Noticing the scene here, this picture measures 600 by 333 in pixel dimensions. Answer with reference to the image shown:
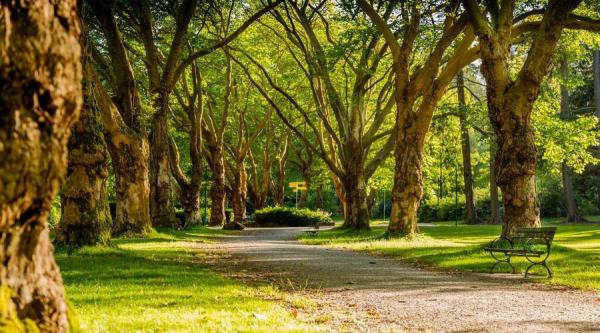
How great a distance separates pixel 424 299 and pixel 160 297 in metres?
3.73

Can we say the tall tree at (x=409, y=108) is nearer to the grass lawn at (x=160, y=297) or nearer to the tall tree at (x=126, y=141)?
the tall tree at (x=126, y=141)

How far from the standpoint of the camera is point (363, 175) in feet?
95.2

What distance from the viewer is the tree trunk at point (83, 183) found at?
14.3m

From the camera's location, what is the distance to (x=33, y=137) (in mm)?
3252

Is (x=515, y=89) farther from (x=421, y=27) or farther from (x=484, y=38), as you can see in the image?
(x=421, y=27)

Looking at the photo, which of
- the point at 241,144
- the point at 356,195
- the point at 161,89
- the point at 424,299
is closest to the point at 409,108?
the point at 356,195

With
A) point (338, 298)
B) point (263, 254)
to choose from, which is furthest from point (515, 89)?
point (338, 298)

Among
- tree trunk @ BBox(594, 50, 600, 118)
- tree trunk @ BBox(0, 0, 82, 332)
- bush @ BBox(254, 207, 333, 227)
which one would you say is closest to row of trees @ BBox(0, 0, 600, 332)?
tree trunk @ BBox(0, 0, 82, 332)

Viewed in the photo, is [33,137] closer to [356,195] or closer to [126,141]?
[126,141]

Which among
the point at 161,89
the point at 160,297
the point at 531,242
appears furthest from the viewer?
the point at 161,89

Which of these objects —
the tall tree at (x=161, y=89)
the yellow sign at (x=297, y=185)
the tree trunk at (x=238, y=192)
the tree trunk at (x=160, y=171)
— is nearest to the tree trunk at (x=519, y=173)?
the tall tree at (x=161, y=89)

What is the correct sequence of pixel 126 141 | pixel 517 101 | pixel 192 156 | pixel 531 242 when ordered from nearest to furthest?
pixel 531 242
pixel 517 101
pixel 126 141
pixel 192 156

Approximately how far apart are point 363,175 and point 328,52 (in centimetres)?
934

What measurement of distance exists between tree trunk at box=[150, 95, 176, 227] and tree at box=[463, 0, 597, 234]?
12.2 m
